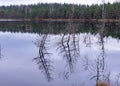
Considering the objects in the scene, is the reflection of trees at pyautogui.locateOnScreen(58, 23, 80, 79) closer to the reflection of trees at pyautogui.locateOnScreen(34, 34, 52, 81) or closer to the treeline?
the reflection of trees at pyautogui.locateOnScreen(34, 34, 52, 81)

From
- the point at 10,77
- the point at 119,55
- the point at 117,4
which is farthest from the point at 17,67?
the point at 117,4

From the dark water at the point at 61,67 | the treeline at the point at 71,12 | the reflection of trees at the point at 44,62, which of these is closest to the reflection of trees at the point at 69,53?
the dark water at the point at 61,67

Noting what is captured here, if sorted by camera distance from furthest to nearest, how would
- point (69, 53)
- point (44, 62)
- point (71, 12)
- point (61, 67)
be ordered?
1. point (71, 12)
2. point (69, 53)
3. point (44, 62)
4. point (61, 67)

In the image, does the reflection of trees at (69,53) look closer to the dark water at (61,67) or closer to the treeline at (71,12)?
the dark water at (61,67)

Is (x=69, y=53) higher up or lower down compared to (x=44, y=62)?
lower down

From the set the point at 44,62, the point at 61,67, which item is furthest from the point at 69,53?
the point at 61,67

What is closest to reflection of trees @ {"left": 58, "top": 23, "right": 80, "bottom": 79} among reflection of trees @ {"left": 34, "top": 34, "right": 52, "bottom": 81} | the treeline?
reflection of trees @ {"left": 34, "top": 34, "right": 52, "bottom": 81}

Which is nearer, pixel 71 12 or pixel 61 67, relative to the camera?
pixel 61 67

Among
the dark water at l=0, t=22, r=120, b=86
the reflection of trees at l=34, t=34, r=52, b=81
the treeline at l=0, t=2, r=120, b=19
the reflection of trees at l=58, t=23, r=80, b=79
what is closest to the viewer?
the dark water at l=0, t=22, r=120, b=86

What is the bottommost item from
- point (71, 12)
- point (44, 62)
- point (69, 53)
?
point (71, 12)

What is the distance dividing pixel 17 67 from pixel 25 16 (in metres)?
114

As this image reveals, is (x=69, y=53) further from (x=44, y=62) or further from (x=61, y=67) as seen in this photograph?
(x=61, y=67)

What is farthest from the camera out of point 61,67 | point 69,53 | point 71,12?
point 71,12

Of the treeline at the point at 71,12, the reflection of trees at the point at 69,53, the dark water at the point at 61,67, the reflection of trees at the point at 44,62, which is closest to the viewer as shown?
the dark water at the point at 61,67
